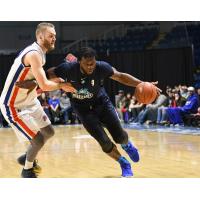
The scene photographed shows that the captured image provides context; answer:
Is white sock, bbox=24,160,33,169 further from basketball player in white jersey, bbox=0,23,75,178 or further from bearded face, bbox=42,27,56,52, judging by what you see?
bearded face, bbox=42,27,56,52

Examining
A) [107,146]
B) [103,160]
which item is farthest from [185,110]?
[107,146]

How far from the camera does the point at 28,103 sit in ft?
17.5

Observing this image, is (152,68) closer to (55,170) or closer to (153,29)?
(153,29)

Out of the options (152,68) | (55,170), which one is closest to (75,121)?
(152,68)

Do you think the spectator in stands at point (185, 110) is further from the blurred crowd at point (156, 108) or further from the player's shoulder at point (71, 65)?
the player's shoulder at point (71, 65)

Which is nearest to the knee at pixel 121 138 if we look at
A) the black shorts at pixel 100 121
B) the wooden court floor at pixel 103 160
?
the black shorts at pixel 100 121

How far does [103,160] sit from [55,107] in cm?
1123

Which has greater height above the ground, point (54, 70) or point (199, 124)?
point (54, 70)

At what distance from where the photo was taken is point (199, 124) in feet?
45.8

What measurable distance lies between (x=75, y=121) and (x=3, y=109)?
47.0ft

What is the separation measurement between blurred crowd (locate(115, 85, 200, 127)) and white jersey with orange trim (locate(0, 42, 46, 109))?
8.90 meters

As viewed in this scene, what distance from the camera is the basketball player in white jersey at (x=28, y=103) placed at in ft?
16.8

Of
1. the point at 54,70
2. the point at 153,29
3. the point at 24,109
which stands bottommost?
the point at 24,109

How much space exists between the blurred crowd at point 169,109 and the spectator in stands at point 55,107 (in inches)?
100
